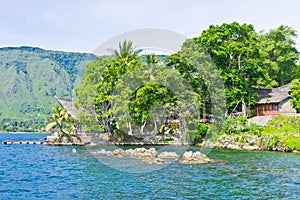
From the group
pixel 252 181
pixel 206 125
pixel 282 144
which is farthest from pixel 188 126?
pixel 252 181

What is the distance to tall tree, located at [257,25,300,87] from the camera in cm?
5965

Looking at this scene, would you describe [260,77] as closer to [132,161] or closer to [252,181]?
[132,161]

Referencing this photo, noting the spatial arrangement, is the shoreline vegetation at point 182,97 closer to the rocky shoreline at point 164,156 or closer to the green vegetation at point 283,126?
the green vegetation at point 283,126

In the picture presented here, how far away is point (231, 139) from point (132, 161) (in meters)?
17.5

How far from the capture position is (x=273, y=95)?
5178cm

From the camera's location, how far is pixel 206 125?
4653 cm

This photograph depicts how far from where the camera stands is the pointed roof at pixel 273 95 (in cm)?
5012

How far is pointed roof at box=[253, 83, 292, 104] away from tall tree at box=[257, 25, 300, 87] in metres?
5.40

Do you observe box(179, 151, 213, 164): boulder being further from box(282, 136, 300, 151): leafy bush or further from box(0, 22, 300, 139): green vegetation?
box(0, 22, 300, 139): green vegetation

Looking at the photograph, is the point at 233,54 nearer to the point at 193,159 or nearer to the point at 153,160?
the point at 193,159

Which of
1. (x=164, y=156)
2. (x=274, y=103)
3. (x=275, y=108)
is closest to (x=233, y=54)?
(x=274, y=103)

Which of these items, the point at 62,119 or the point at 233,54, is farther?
the point at 62,119

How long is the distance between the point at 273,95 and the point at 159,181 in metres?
35.9

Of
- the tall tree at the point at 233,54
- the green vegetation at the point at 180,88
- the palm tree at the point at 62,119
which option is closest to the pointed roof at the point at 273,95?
the green vegetation at the point at 180,88
